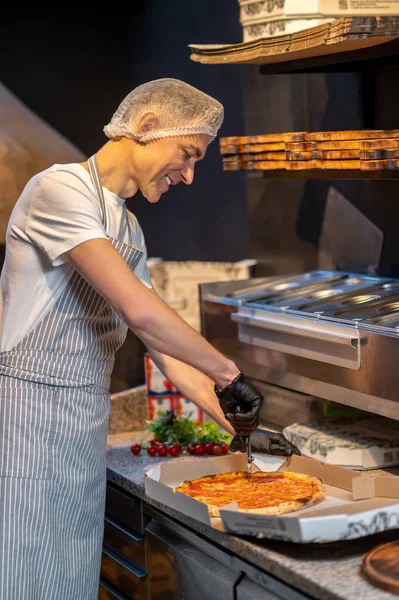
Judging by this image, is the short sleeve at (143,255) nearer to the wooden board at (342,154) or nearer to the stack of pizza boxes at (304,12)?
the wooden board at (342,154)

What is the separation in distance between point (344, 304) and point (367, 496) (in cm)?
73

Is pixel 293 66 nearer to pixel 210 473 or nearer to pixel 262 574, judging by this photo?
Answer: pixel 210 473

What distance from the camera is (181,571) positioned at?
8.64 ft

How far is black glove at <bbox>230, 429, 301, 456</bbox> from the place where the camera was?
2.68 meters

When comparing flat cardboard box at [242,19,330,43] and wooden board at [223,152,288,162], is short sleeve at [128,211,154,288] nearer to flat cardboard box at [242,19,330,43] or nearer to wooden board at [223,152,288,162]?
wooden board at [223,152,288,162]

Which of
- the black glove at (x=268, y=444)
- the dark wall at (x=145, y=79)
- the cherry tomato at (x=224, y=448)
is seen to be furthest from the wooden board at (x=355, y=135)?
the dark wall at (x=145, y=79)

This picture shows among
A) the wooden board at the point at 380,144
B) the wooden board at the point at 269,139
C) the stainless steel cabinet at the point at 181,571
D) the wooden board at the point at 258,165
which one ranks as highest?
the wooden board at the point at 269,139

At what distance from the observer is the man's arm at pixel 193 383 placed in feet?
9.24

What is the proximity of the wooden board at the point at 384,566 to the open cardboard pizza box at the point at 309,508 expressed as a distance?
49mm

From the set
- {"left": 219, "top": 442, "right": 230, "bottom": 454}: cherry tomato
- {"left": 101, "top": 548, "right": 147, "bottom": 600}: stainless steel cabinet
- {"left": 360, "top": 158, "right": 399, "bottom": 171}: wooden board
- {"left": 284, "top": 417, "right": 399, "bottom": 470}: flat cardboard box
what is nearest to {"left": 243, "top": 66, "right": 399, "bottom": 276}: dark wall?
{"left": 284, "top": 417, "right": 399, "bottom": 470}: flat cardboard box

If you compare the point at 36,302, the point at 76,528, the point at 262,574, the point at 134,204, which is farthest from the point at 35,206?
the point at 134,204

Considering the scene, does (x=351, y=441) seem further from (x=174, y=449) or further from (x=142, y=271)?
(x=142, y=271)

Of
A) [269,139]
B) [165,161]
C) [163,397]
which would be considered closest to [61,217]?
[165,161]

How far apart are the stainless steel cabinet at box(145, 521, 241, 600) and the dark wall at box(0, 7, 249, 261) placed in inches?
74.4
